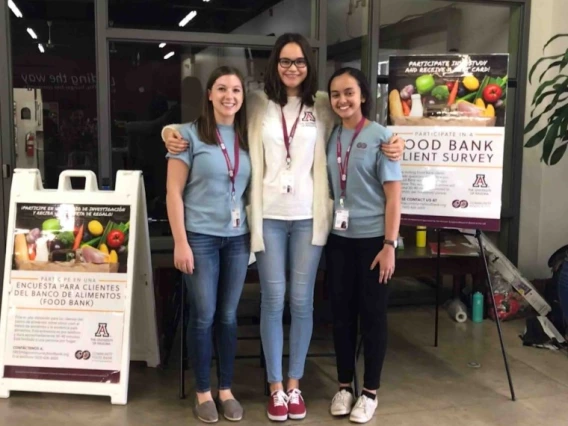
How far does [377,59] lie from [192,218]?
6.60 ft

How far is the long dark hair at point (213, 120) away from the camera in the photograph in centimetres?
240

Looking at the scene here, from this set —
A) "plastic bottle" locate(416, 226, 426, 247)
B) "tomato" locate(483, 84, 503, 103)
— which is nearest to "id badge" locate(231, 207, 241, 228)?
"tomato" locate(483, 84, 503, 103)

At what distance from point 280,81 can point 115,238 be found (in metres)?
1.05

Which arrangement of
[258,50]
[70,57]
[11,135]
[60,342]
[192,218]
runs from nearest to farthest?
[192,218] → [60,342] → [11,135] → [258,50] → [70,57]

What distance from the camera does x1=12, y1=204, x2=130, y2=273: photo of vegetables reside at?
9.04ft

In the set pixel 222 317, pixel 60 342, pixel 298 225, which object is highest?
pixel 298 225

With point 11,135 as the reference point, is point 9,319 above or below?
below

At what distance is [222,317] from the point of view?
253cm

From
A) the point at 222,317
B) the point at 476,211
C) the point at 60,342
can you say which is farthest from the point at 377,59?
the point at 60,342

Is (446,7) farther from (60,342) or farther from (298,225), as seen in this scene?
(60,342)

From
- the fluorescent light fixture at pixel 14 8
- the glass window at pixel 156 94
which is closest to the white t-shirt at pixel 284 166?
the glass window at pixel 156 94

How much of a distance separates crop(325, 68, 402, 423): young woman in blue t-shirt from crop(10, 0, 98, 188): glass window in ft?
6.04

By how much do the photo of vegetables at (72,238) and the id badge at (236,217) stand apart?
0.62 meters

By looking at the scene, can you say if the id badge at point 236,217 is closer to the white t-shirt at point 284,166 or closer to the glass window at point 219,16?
the white t-shirt at point 284,166
